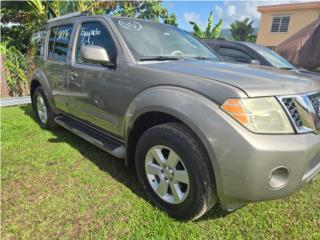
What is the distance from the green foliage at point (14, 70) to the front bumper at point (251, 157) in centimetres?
739

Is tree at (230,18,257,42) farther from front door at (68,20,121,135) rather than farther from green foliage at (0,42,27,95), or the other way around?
front door at (68,20,121,135)

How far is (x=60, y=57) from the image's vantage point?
160 inches

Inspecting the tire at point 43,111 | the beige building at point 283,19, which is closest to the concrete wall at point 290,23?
the beige building at point 283,19

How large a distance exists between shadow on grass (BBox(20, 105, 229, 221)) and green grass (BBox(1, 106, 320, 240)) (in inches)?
0.4

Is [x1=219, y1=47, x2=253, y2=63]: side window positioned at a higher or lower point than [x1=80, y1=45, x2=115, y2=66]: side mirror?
lower

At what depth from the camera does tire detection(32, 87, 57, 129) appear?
460 cm

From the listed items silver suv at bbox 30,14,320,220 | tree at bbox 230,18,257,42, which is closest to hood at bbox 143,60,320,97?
silver suv at bbox 30,14,320,220

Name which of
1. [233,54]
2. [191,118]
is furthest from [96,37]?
[233,54]

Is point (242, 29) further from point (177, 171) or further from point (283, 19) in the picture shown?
point (177, 171)

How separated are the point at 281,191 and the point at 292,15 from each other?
26.7 metres

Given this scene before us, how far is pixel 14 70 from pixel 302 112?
7.89 metres

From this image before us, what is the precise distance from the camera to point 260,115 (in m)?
1.90

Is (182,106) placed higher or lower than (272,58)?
lower

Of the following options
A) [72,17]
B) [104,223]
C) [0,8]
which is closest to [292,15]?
[0,8]
